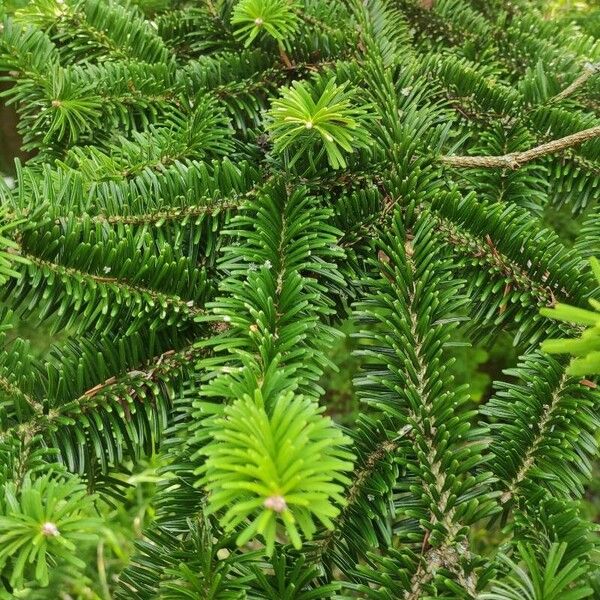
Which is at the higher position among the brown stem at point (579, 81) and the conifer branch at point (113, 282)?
the brown stem at point (579, 81)

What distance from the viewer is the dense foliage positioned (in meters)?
0.45

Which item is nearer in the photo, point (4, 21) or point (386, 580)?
point (386, 580)

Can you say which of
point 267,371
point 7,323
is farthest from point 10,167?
point 267,371

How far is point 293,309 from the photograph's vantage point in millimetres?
560

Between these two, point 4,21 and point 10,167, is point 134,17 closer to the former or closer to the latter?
point 4,21

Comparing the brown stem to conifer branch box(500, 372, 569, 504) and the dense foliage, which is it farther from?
conifer branch box(500, 372, 569, 504)

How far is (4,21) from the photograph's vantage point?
79 centimetres

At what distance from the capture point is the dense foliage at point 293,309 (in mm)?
453

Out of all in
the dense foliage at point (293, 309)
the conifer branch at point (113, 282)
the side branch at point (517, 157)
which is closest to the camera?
the dense foliage at point (293, 309)

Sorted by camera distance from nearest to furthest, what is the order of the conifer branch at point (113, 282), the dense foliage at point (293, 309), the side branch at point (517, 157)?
the dense foliage at point (293, 309), the conifer branch at point (113, 282), the side branch at point (517, 157)

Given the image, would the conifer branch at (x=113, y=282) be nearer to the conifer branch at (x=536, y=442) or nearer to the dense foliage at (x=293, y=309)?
the dense foliage at (x=293, y=309)

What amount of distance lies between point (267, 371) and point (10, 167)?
147 cm

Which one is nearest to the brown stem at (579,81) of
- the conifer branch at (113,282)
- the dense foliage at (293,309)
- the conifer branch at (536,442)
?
the dense foliage at (293,309)

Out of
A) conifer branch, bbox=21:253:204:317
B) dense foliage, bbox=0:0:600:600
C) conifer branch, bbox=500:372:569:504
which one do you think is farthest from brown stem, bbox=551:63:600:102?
conifer branch, bbox=21:253:204:317
